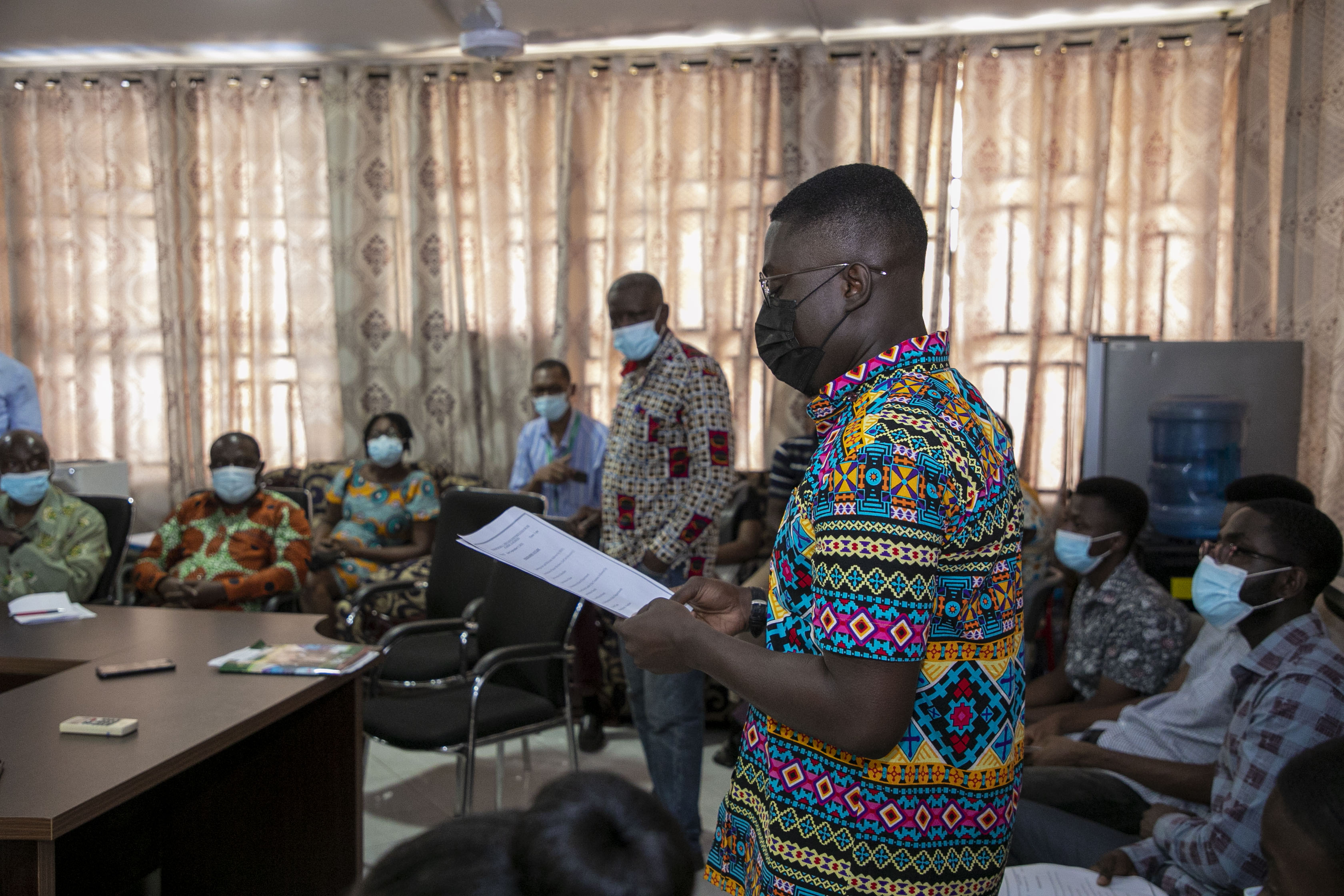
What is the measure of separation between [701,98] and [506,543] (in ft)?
13.5

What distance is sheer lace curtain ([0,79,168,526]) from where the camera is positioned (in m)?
5.50

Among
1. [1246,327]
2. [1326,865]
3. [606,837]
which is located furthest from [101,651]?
[1246,327]

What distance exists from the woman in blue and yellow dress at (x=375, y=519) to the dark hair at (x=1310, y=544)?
11.0 ft

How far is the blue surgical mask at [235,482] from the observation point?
3.56 m

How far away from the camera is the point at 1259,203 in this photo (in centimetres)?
438

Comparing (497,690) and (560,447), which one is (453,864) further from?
(560,447)

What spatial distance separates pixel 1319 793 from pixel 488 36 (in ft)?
12.7

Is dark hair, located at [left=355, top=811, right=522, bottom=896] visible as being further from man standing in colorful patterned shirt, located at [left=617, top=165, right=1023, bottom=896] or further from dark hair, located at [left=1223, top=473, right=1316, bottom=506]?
dark hair, located at [left=1223, top=473, right=1316, bottom=506]

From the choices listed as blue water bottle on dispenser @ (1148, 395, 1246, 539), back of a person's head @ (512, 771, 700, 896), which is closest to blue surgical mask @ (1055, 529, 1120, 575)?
blue water bottle on dispenser @ (1148, 395, 1246, 539)

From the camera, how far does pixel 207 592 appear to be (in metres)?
3.45

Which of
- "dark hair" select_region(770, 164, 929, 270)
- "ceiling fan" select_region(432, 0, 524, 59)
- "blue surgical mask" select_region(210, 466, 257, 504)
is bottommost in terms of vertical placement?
"blue surgical mask" select_region(210, 466, 257, 504)

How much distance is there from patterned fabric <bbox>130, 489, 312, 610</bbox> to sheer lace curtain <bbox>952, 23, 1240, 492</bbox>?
3.06 meters

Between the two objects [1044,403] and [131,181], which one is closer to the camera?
[1044,403]

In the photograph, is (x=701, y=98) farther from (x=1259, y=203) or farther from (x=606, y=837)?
(x=606, y=837)
